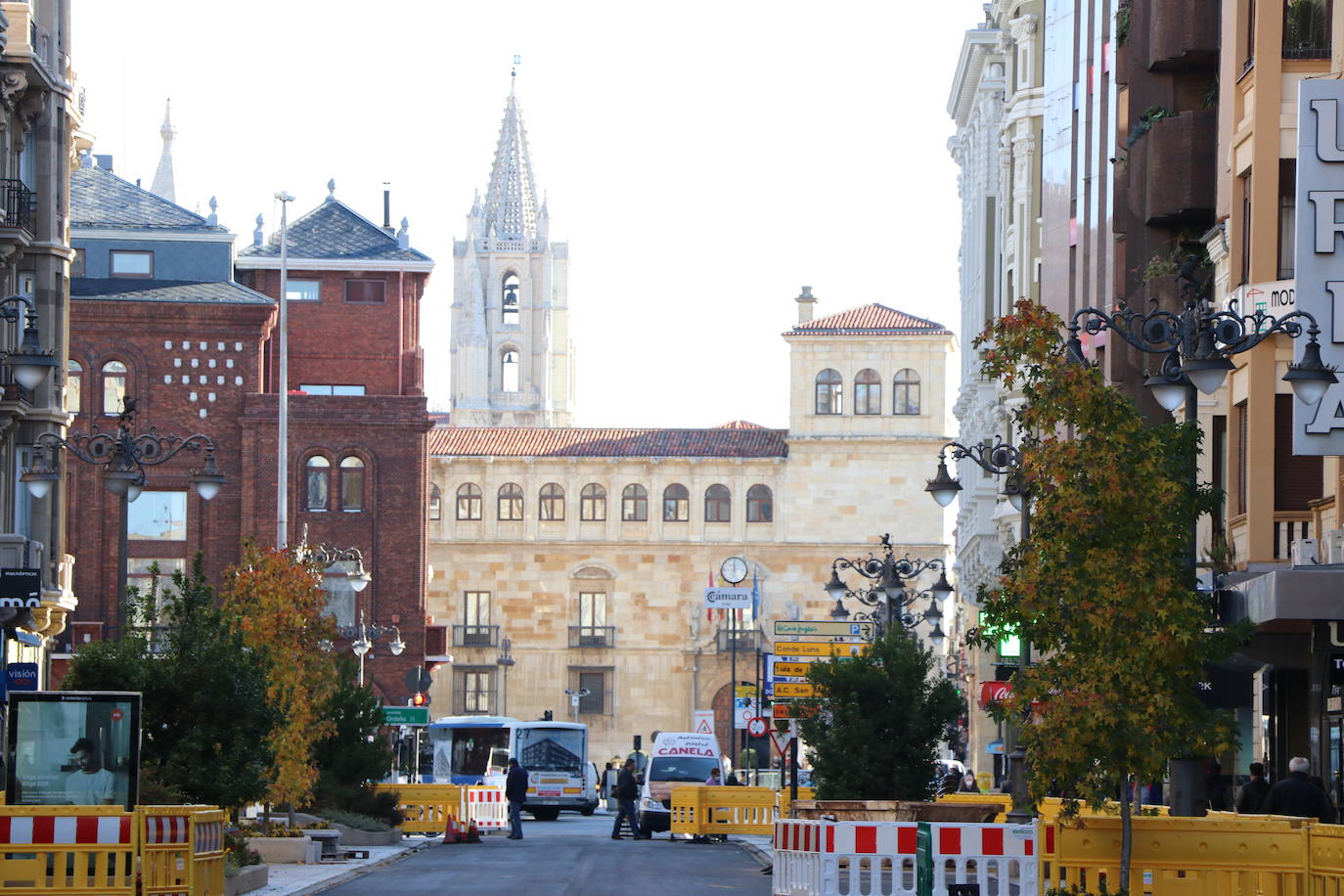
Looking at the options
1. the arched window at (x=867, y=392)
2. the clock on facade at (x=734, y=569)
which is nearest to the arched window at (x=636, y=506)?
the arched window at (x=867, y=392)

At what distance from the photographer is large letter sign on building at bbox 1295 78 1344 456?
2006 cm

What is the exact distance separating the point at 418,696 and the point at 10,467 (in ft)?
75.3

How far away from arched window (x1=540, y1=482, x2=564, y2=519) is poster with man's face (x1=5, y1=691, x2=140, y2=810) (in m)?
80.6

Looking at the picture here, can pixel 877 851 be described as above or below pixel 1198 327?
below

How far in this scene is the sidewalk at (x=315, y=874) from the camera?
26.7 meters

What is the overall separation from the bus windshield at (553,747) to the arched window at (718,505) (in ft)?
114

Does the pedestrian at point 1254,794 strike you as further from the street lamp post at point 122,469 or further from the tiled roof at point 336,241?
the tiled roof at point 336,241

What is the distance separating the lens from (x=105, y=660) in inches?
987

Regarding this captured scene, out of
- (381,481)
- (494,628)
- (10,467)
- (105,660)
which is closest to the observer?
(105,660)

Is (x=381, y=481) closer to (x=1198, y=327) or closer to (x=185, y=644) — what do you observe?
(x=185, y=644)

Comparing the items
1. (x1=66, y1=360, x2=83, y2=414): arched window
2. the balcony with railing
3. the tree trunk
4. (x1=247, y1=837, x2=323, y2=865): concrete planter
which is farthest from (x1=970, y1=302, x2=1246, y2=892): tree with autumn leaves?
the balcony with railing

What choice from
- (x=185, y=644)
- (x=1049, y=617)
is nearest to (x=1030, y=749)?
(x=1049, y=617)

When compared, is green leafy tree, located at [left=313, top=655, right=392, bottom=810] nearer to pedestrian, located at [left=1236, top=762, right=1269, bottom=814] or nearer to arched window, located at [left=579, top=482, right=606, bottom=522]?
pedestrian, located at [left=1236, top=762, right=1269, bottom=814]

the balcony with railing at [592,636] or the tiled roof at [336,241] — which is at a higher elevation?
the tiled roof at [336,241]
